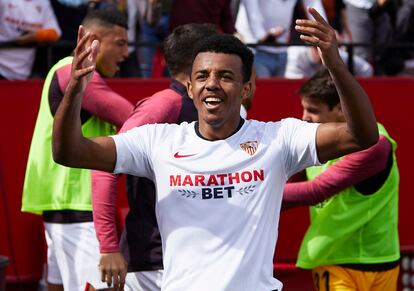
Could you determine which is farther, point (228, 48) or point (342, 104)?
point (228, 48)

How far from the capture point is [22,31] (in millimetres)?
9156

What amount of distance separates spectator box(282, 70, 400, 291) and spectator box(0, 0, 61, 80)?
3.17 m

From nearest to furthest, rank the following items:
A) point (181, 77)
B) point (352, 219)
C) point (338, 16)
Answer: point (181, 77), point (352, 219), point (338, 16)

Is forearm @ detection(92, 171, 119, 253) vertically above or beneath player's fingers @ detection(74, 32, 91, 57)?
beneath

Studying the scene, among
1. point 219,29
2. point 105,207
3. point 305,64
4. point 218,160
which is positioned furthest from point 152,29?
point 218,160

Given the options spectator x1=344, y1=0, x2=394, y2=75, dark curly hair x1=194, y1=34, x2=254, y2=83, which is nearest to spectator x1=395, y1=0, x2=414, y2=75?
spectator x1=344, y1=0, x2=394, y2=75

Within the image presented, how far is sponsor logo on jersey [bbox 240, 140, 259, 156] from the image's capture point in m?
4.65

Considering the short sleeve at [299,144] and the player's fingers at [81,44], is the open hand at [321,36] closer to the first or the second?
the short sleeve at [299,144]

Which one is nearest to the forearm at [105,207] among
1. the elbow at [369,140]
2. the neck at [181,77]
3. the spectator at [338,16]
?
the neck at [181,77]

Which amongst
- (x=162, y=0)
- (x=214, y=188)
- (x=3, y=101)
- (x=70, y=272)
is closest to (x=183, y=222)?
(x=214, y=188)

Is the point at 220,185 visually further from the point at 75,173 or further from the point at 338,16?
the point at 338,16

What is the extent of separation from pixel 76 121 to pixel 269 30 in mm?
5615

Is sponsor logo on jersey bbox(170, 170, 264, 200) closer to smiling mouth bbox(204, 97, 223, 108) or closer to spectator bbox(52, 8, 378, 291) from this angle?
spectator bbox(52, 8, 378, 291)

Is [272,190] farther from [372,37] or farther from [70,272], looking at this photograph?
[372,37]
